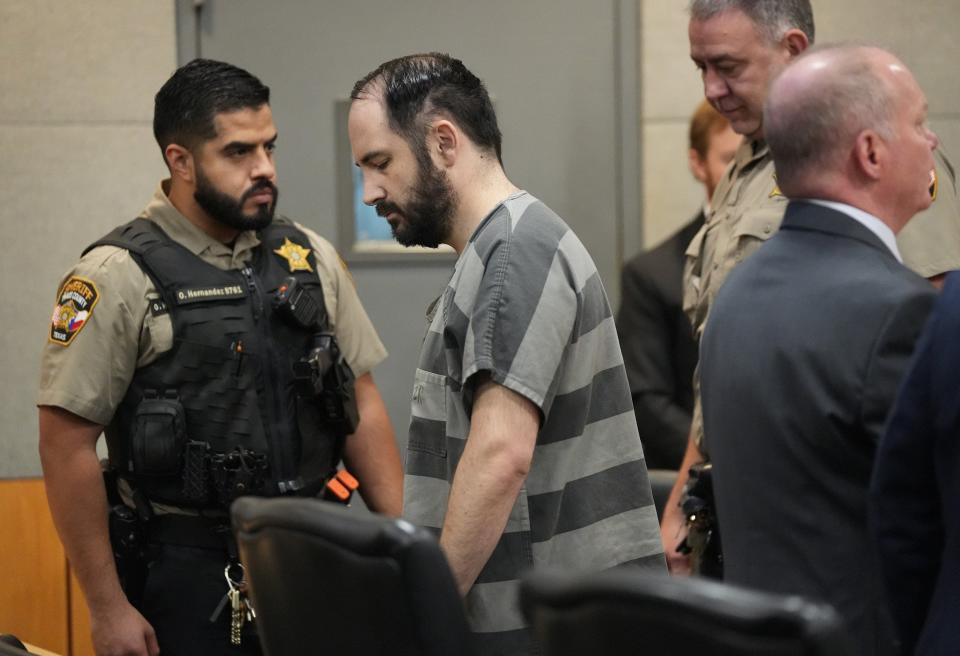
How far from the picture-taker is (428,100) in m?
2.05

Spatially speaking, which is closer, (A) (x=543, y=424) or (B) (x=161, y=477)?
(A) (x=543, y=424)

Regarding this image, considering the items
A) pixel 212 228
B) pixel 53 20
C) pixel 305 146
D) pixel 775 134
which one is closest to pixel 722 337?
pixel 775 134

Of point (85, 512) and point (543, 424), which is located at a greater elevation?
point (543, 424)

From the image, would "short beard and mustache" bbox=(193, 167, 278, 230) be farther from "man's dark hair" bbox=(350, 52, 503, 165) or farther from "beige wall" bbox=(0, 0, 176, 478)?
"beige wall" bbox=(0, 0, 176, 478)

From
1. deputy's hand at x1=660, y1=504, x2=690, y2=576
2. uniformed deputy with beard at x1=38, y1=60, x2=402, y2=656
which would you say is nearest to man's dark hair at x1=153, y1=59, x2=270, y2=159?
uniformed deputy with beard at x1=38, y1=60, x2=402, y2=656

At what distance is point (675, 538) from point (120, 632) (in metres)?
1.14

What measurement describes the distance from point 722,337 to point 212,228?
1439 millimetres

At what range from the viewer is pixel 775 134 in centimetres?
171

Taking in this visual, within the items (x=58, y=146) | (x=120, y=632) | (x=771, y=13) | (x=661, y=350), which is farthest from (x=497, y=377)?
(x=58, y=146)

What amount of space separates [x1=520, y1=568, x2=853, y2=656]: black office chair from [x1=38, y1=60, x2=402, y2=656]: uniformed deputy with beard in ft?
5.07

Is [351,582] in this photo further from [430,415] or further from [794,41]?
[794,41]

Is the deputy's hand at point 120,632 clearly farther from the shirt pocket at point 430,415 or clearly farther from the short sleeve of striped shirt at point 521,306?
the short sleeve of striped shirt at point 521,306

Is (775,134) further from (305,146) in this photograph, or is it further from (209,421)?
(305,146)

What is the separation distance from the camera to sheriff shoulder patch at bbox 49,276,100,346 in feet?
8.68
